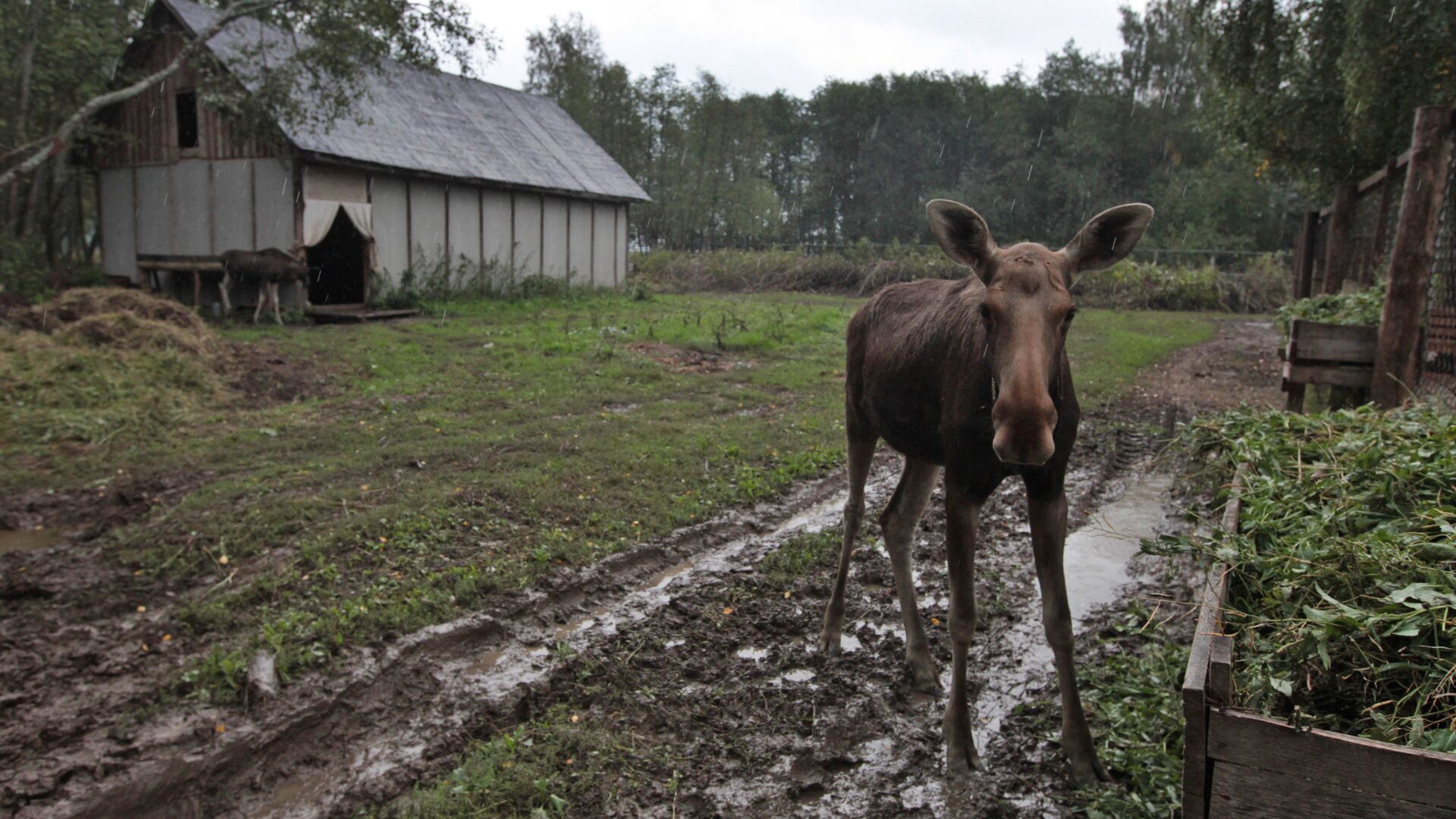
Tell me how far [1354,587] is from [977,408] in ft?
4.21

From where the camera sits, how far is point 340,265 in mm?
23141

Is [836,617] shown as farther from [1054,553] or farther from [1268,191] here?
[1268,191]

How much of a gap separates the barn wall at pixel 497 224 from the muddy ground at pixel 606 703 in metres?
18.4

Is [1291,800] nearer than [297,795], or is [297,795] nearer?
[1291,800]

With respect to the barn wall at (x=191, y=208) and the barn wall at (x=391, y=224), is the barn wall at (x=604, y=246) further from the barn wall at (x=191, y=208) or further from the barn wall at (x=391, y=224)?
the barn wall at (x=191, y=208)

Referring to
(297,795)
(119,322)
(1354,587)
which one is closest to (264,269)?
(119,322)

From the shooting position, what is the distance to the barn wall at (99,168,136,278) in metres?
21.0

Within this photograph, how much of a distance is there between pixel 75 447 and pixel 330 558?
446 cm

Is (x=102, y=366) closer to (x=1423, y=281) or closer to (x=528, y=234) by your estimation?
(x=1423, y=281)

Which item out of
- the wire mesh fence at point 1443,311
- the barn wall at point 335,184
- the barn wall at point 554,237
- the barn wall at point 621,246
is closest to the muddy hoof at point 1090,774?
the wire mesh fence at point 1443,311

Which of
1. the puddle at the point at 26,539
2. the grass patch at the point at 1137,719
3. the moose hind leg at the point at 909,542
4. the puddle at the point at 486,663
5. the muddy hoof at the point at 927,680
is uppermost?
the moose hind leg at the point at 909,542

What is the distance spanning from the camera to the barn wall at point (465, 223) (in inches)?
862

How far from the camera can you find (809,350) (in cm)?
1496

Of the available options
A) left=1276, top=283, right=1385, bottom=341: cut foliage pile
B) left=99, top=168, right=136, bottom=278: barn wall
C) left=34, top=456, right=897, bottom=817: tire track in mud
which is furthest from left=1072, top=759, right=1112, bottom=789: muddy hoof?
left=99, top=168, right=136, bottom=278: barn wall
